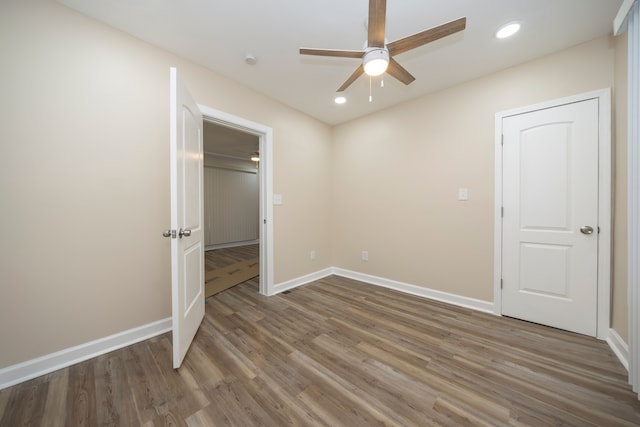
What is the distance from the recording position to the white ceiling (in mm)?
1557

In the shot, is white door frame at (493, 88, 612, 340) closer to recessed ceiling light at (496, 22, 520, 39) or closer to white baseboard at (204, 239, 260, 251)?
recessed ceiling light at (496, 22, 520, 39)

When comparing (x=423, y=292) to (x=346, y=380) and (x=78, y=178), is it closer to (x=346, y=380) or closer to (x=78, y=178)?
(x=346, y=380)

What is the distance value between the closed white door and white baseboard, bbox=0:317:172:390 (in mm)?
3358

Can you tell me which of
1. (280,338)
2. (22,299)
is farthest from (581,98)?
(22,299)

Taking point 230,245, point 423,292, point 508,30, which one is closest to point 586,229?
point 423,292

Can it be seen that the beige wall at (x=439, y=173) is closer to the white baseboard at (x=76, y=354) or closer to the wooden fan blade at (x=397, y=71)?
the wooden fan blade at (x=397, y=71)

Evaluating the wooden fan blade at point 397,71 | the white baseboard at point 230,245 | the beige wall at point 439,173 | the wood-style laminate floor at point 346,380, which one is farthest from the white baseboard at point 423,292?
the white baseboard at point 230,245

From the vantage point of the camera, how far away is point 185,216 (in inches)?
66.5

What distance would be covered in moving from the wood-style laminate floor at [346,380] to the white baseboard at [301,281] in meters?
0.75

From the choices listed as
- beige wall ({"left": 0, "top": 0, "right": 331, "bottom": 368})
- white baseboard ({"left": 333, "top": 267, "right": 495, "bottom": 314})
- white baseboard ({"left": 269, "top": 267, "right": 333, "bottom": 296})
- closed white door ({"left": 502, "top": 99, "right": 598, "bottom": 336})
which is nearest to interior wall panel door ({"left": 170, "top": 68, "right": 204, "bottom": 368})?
beige wall ({"left": 0, "top": 0, "right": 331, "bottom": 368})

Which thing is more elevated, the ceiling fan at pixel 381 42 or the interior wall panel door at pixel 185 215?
the ceiling fan at pixel 381 42

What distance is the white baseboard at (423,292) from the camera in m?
2.41

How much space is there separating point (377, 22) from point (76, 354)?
2.99 metres

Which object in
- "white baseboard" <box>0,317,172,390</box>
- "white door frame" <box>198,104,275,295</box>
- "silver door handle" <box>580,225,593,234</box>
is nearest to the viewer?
"white baseboard" <box>0,317,172,390</box>
